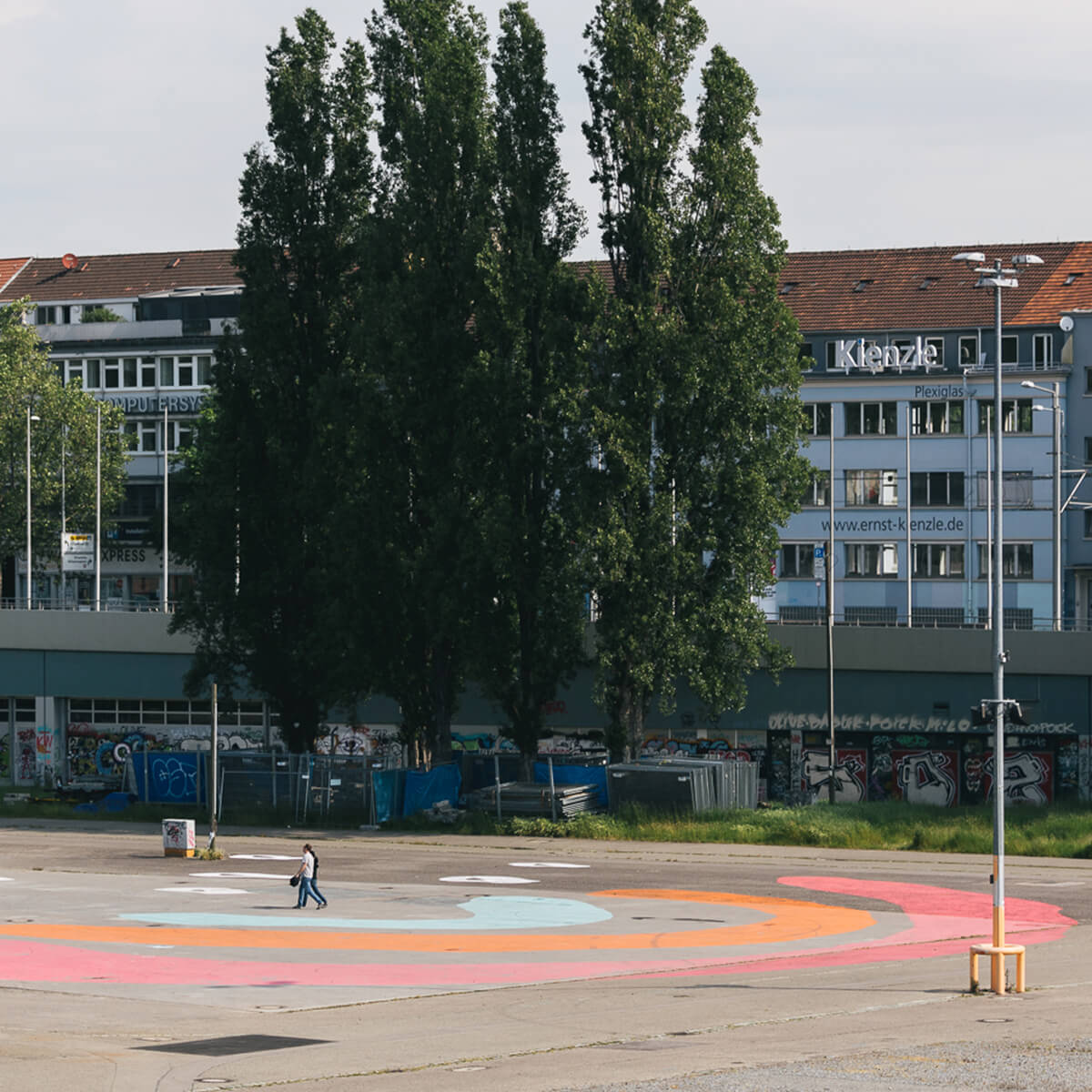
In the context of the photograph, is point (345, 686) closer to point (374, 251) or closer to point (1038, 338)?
point (374, 251)

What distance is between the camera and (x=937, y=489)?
8612 centimetres

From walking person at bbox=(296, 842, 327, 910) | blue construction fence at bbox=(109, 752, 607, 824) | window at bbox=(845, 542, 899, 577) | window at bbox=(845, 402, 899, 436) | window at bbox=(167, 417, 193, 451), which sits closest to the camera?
walking person at bbox=(296, 842, 327, 910)

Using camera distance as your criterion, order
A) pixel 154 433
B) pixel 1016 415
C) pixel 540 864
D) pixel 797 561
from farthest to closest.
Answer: pixel 154 433
pixel 797 561
pixel 1016 415
pixel 540 864

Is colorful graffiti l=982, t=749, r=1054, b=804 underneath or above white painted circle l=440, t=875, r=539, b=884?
above

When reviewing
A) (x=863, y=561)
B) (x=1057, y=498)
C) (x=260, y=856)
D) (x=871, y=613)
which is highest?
(x=1057, y=498)

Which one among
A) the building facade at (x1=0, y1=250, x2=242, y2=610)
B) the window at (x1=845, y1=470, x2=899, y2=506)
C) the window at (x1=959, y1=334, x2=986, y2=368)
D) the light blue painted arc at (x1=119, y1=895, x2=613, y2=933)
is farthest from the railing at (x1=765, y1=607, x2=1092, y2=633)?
the light blue painted arc at (x1=119, y1=895, x2=613, y2=933)

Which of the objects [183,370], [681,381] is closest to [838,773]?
[681,381]

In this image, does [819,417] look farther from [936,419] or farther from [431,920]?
[431,920]

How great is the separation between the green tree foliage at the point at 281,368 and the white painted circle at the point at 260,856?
11.4m

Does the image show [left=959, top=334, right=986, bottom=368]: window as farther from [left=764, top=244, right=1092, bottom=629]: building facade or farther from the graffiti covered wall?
the graffiti covered wall

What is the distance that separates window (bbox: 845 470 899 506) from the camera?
285 ft

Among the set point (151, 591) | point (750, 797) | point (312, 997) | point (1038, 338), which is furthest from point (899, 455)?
point (312, 997)

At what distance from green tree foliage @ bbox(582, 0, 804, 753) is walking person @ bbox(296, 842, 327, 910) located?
1827 cm

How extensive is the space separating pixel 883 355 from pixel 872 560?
31.0 ft
